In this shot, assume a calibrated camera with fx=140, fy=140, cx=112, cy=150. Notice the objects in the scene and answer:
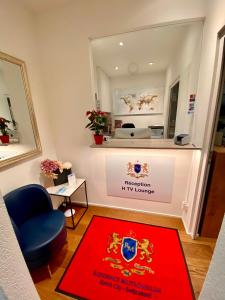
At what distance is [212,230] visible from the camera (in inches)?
64.9

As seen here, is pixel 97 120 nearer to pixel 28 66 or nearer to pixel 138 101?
pixel 138 101

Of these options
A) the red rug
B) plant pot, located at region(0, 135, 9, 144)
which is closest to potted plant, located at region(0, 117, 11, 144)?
plant pot, located at region(0, 135, 9, 144)

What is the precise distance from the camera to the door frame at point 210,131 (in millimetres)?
1159

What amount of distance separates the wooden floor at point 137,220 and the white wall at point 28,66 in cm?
89

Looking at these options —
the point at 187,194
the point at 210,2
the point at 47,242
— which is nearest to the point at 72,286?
the point at 47,242

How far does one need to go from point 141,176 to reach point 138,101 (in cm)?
117

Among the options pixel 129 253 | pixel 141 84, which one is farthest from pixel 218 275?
pixel 141 84

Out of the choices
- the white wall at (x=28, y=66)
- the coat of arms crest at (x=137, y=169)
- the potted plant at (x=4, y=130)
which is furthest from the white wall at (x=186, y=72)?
the potted plant at (x=4, y=130)

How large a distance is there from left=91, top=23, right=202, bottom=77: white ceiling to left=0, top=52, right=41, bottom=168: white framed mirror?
0.94 meters

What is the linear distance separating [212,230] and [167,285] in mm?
832

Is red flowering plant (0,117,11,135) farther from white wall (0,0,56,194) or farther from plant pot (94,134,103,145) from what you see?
plant pot (94,134,103,145)

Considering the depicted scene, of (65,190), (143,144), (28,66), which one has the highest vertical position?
(28,66)

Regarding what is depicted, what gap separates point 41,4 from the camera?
5.13 ft

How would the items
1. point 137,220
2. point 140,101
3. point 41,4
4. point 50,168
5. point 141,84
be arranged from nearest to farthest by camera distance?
point 41,4, point 50,168, point 137,220, point 141,84, point 140,101
